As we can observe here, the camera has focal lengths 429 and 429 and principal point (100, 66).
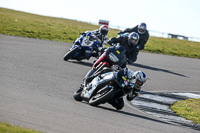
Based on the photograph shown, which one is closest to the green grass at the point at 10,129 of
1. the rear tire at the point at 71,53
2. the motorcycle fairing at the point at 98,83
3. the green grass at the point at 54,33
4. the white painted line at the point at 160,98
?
the motorcycle fairing at the point at 98,83

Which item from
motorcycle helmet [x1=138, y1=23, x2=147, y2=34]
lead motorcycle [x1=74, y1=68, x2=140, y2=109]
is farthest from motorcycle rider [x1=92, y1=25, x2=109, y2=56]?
lead motorcycle [x1=74, y1=68, x2=140, y2=109]

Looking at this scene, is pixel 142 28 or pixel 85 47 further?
pixel 142 28

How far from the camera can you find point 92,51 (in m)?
16.4

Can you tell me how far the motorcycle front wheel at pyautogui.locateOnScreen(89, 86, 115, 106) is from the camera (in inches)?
336

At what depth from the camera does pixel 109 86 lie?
8.73 m

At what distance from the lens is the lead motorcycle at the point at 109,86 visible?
8617mm

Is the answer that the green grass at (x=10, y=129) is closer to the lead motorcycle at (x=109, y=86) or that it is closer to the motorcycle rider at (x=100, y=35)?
the lead motorcycle at (x=109, y=86)

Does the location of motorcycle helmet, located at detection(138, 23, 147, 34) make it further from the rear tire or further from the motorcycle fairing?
the motorcycle fairing

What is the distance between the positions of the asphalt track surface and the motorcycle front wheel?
0.46 ft

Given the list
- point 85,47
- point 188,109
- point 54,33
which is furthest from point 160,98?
point 54,33

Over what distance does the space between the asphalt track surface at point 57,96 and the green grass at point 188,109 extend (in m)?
1.33

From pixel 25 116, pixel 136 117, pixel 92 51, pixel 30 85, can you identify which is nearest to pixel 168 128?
pixel 136 117

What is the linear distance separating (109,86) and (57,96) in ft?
5.02

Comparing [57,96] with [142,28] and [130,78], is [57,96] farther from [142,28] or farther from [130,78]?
[142,28]
